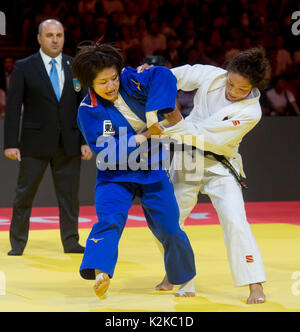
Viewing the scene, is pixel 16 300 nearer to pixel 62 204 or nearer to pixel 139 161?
pixel 139 161

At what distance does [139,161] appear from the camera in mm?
3965

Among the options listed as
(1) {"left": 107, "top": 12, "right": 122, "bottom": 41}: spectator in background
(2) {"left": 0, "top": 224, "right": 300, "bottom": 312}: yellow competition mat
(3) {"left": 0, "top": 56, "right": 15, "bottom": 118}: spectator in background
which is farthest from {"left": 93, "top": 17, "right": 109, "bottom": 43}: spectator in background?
(2) {"left": 0, "top": 224, "right": 300, "bottom": 312}: yellow competition mat

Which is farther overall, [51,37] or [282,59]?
[282,59]

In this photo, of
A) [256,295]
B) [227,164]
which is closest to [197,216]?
[227,164]

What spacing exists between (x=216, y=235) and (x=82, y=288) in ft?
9.44

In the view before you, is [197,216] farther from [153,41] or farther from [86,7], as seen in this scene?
[86,7]

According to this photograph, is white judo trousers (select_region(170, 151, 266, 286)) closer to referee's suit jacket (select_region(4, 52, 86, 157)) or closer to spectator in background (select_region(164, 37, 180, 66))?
referee's suit jacket (select_region(4, 52, 86, 157))

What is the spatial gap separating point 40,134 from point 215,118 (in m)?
2.22

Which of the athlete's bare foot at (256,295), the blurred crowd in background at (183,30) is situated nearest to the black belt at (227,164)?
the athlete's bare foot at (256,295)

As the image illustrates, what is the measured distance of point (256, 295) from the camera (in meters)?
3.89

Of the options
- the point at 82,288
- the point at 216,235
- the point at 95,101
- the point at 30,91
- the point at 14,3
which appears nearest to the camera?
the point at 95,101

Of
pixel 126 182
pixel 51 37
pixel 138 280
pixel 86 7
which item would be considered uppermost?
pixel 86 7

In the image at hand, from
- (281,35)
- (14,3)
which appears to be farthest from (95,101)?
(281,35)

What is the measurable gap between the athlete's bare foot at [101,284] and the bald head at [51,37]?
2762mm
